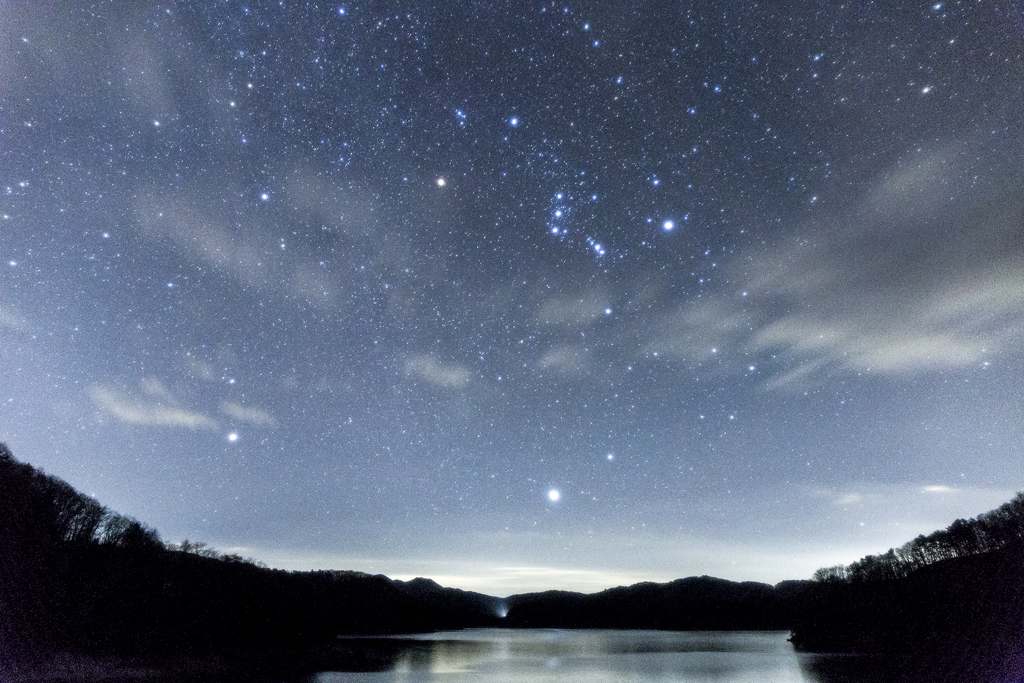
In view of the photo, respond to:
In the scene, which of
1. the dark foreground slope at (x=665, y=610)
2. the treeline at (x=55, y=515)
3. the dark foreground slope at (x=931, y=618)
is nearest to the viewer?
the dark foreground slope at (x=931, y=618)

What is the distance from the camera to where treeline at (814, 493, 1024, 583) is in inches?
833

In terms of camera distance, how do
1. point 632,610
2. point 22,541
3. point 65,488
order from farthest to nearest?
1. point 632,610
2. point 65,488
3. point 22,541

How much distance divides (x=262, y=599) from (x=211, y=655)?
15.4m

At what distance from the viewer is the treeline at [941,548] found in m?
21.2

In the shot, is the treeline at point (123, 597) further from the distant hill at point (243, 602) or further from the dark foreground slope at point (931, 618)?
the dark foreground slope at point (931, 618)

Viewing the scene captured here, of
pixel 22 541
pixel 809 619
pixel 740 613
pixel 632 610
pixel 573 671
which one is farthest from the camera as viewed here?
pixel 632 610

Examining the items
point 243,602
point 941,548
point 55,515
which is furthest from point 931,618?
point 55,515

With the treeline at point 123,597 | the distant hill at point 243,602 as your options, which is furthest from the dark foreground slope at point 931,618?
the treeline at point 123,597

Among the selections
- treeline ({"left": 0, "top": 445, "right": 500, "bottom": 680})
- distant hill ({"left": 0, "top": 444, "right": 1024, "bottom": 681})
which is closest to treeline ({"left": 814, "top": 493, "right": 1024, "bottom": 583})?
distant hill ({"left": 0, "top": 444, "right": 1024, "bottom": 681})

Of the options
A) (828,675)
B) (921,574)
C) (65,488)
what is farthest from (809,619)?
(65,488)

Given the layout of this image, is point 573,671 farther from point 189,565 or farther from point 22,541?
point 22,541

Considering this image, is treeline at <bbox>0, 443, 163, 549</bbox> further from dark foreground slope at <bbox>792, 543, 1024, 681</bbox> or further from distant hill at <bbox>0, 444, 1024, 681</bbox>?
dark foreground slope at <bbox>792, 543, 1024, 681</bbox>

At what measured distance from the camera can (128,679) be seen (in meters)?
24.1

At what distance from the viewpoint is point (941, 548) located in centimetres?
4506
